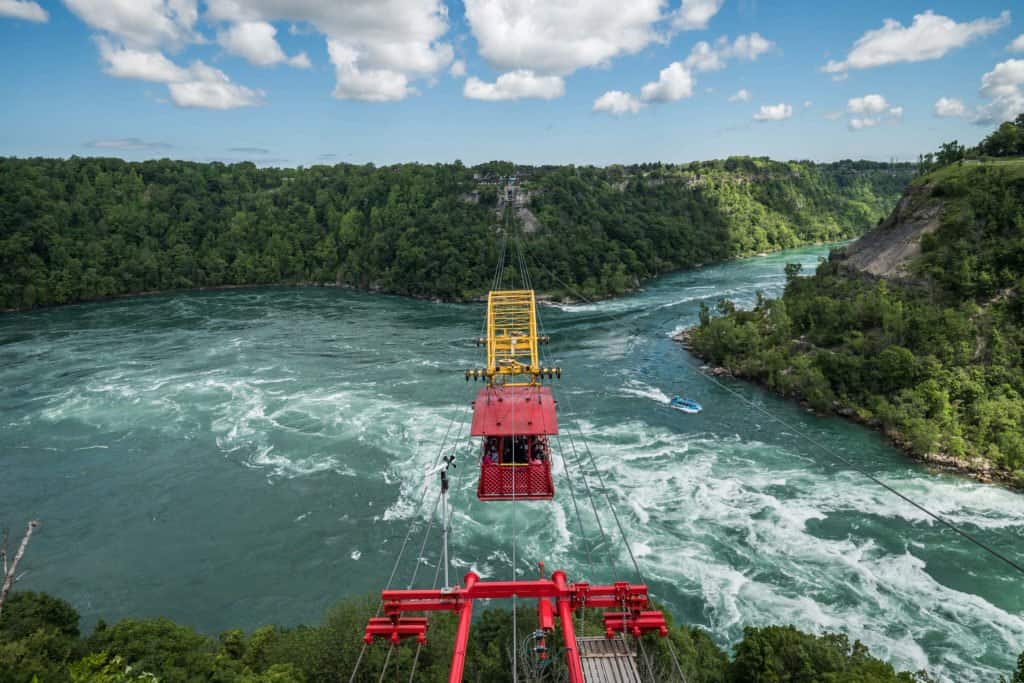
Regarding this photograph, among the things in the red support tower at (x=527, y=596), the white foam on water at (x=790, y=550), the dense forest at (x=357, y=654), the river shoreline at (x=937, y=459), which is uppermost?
the red support tower at (x=527, y=596)

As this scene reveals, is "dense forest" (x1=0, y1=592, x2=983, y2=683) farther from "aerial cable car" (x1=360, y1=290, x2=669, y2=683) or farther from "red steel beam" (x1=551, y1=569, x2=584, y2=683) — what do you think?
"red steel beam" (x1=551, y1=569, x2=584, y2=683)

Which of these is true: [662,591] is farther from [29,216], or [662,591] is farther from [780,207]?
[780,207]

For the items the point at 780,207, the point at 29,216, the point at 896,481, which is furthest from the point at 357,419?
the point at 780,207

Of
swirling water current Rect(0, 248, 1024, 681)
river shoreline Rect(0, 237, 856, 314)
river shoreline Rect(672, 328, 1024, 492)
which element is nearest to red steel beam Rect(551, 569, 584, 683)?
swirling water current Rect(0, 248, 1024, 681)

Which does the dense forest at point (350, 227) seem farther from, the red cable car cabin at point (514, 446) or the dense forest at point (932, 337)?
the red cable car cabin at point (514, 446)

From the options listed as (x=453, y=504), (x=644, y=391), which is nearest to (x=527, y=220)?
(x=644, y=391)

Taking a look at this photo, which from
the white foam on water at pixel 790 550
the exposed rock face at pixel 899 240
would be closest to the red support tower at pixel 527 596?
the white foam on water at pixel 790 550
